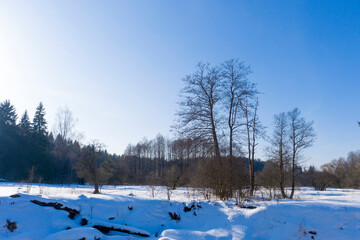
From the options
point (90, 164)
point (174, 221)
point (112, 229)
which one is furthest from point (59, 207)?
point (90, 164)

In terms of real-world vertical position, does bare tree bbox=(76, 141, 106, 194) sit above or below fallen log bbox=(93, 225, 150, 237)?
above

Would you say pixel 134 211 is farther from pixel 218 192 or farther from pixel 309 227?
pixel 309 227

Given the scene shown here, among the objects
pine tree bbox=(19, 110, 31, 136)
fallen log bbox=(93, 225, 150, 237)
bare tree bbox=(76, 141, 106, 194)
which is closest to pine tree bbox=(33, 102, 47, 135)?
pine tree bbox=(19, 110, 31, 136)

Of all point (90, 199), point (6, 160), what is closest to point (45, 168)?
point (6, 160)

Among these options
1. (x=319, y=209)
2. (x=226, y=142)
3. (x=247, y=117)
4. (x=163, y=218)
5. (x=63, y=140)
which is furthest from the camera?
(x=63, y=140)

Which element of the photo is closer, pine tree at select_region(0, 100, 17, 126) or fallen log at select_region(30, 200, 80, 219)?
fallen log at select_region(30, 200, 80, 219)

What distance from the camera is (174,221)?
6.96 meters

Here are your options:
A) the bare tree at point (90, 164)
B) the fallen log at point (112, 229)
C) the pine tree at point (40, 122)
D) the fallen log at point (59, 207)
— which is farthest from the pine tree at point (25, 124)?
the fallen log at point (112, 229)

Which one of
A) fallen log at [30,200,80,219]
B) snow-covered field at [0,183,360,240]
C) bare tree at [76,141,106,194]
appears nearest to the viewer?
snow-covered field at [0,183,360,240]

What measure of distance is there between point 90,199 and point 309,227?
23.2 feet

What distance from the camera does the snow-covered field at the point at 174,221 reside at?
214 inches

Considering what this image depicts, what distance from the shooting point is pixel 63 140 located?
40156mm

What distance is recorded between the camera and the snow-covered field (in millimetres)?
5426

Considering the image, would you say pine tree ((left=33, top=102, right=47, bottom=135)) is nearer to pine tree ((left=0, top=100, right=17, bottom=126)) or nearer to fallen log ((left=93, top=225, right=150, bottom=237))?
pine tree ((left=0, top=100, right=17, bottom=126))
